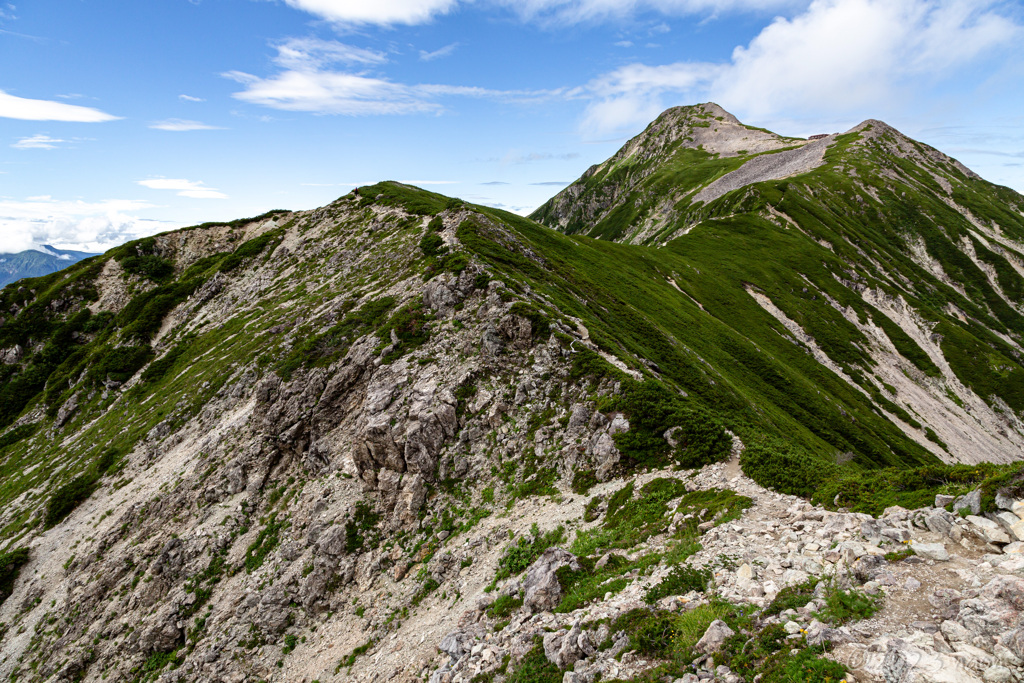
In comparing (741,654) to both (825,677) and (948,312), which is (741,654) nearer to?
(825,677)

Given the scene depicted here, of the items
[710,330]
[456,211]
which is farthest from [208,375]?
[710,330]

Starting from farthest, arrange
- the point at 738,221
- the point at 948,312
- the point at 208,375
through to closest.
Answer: the point at 738,221 → the point at 948,312 → the point at 208,375

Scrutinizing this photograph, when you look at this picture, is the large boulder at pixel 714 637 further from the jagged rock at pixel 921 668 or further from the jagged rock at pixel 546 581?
the jagged rock at pixel 546 581

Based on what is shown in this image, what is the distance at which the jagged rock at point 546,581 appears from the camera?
18672 millimetres

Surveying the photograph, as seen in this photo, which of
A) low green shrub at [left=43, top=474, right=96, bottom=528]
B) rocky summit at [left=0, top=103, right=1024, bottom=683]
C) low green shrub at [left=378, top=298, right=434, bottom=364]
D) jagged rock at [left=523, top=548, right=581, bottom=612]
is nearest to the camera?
rocky summit at [left=0, top=103, right=1024, bottom=683]

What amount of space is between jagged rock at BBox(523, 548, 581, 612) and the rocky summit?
222 mm

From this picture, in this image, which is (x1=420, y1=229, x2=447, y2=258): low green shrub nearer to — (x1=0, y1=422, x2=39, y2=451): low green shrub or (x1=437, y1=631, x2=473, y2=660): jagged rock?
(x1=437, y1=631, x2=473, y2=660): jagged rock

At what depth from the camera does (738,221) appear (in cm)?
11912

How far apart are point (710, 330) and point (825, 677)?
6216cm

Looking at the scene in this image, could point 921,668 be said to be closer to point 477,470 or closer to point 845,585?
point 845,585

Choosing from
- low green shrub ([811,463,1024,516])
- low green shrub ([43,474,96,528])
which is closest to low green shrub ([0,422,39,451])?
low green shrub ([43,474,96,528])

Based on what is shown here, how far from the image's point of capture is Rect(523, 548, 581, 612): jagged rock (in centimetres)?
1867

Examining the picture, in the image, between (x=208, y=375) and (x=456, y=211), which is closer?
(x=208, y=375)

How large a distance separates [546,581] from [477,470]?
12981 millimetres
